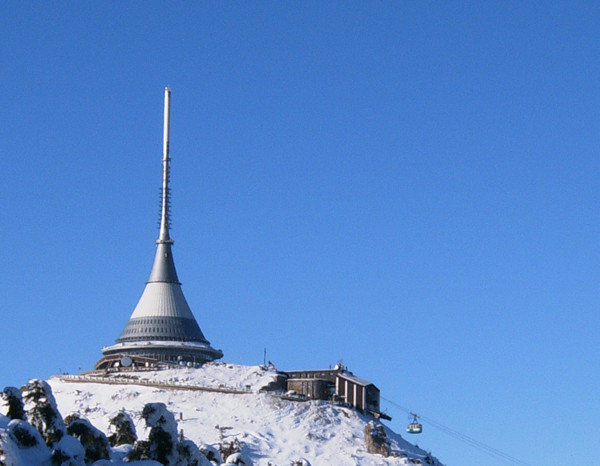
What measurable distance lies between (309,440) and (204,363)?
23.8 m

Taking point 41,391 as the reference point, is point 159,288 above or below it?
above

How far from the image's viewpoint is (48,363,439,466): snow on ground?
350 ft

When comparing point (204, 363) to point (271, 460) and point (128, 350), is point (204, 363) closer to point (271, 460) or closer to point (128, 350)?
point (128, 350)

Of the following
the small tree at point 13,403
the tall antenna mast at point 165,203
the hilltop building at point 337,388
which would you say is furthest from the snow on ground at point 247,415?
the small tree at point 13,403

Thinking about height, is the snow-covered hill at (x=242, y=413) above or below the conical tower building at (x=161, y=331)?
below

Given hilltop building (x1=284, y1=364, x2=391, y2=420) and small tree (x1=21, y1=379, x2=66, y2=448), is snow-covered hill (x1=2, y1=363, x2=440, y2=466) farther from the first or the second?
small tree (x1=21, y1=379, x2=66, y2=448)

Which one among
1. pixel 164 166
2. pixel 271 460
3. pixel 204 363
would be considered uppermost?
pixel 164 166

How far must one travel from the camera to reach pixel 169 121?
149m

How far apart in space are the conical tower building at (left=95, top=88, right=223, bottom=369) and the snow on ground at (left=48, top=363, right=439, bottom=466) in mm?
8102

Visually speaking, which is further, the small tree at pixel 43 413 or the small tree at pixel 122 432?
the small tree at pixel 122 432

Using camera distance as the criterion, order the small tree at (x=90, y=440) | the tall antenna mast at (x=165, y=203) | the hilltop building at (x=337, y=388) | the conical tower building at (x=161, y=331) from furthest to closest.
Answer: the tall antenna mast at (x=165, y=203) < the conical tower building at (x=161, y=331) < the hilltop building at (x=337, y=388) < the small tree at (x=90, y=440)

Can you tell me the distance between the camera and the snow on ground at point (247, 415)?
10669cm

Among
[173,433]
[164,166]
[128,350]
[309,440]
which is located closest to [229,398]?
[309,440]

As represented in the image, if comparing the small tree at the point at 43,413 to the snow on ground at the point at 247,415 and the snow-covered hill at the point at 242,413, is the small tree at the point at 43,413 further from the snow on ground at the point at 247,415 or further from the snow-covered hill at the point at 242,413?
the snow on ground at the point at 247,415
